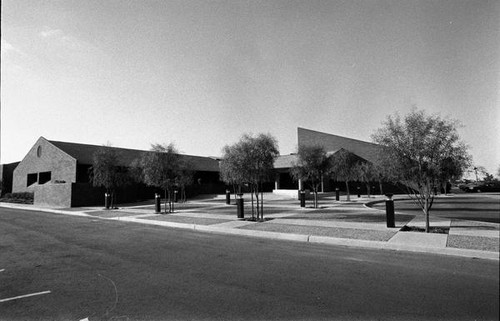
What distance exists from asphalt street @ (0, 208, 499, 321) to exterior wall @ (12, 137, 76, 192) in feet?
90.1

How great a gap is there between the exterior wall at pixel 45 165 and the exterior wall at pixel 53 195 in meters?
1.51

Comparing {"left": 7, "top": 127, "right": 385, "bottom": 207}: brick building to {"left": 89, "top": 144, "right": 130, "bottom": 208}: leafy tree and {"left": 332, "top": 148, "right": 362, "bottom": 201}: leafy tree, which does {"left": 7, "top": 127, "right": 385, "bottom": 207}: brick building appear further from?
{"left": 332, "top": 148, "right": 362, "bottom": 201}: leafy tree

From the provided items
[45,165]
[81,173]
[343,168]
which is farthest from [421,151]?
[45,165]

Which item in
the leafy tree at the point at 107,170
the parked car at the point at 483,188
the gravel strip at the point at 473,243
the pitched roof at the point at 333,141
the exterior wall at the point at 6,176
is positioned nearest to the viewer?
the gravel strip at the point at 473,243

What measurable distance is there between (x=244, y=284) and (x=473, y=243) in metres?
6.33

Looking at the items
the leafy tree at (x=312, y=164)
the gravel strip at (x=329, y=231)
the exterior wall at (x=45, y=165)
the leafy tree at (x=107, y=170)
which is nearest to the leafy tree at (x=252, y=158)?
the gravel strip at (x=329, y=231)

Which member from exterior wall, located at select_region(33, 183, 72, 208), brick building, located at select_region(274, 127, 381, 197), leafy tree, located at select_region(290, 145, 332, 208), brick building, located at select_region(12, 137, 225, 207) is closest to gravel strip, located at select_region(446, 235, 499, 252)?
leafy tree, located at select_region(290, 145, 332, 208)

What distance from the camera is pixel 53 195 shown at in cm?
3122

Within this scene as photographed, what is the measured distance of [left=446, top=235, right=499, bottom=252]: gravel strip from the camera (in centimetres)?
709

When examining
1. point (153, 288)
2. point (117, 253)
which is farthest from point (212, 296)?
point (117, 253)

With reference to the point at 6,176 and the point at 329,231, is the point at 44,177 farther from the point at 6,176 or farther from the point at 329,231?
the point at 329,231

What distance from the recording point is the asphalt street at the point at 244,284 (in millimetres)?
3709

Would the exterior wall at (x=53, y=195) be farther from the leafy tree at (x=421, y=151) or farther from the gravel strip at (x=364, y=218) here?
the leafy tree at (x=421, y=151)

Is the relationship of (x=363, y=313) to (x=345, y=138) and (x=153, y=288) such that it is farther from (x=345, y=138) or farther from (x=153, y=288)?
(x=345, y=138)
